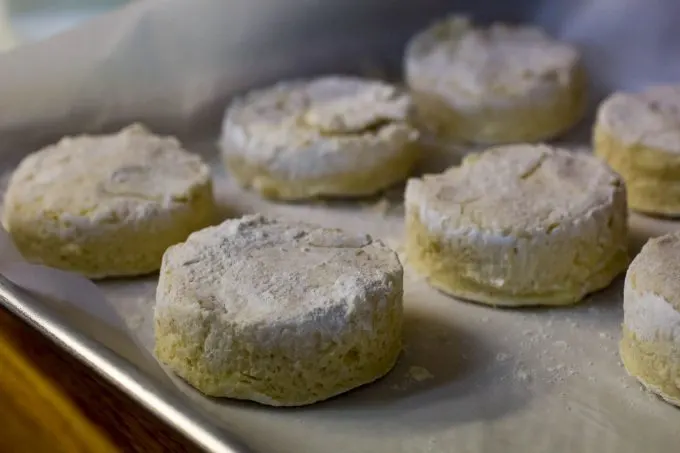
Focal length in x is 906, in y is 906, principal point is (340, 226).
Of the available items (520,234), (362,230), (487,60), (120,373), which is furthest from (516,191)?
(120,373)

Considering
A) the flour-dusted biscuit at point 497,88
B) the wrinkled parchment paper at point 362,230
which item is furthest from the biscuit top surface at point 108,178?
the flour-dusted biscuit at point 497,88

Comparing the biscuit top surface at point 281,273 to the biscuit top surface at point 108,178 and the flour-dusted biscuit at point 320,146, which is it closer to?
the biscuit top surface at point 108,178

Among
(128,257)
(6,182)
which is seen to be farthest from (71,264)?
(6,182)

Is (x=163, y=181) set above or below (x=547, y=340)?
above

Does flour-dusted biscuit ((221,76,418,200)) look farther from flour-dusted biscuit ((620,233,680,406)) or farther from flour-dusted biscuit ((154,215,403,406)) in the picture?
flour-dusted biscuit ((620,233,680,406))

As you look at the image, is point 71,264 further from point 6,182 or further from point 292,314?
point 292,314
